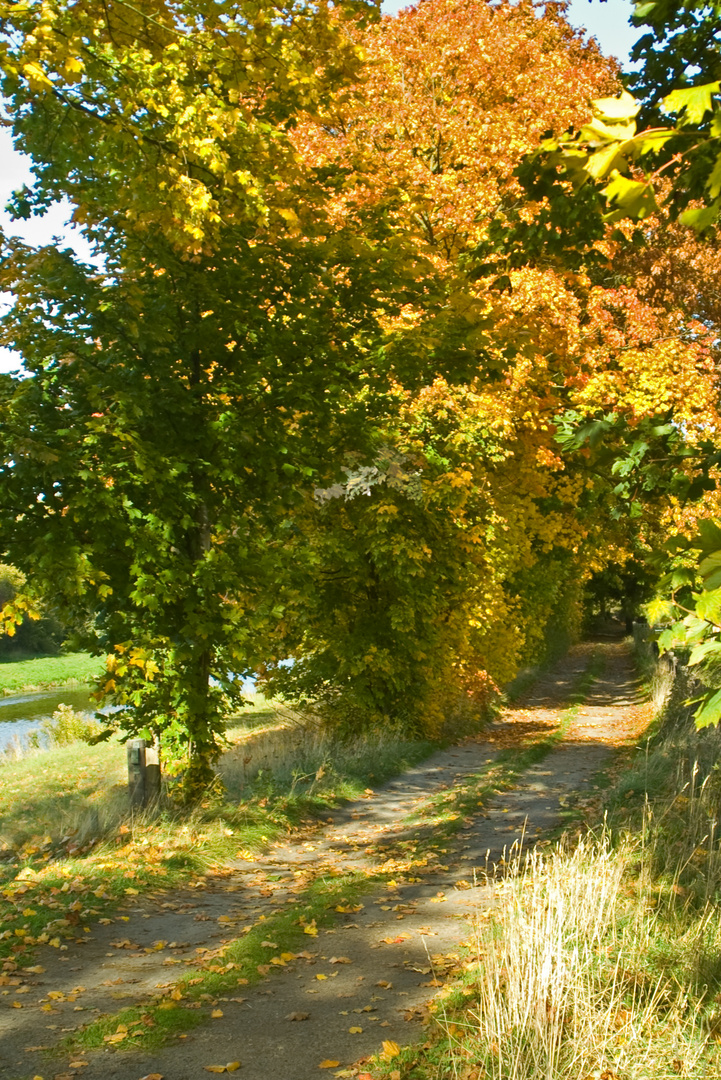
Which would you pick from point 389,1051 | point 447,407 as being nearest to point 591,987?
point 389,1051

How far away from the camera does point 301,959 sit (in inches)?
221

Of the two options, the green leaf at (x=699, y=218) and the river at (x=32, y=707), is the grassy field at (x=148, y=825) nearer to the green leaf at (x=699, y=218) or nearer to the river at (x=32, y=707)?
the green leaf at (x=699, y=218)

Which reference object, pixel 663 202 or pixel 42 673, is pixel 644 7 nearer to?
pixel 663 202

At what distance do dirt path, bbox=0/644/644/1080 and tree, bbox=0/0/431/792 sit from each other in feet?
5.85

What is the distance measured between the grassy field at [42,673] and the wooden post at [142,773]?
27.9 meters

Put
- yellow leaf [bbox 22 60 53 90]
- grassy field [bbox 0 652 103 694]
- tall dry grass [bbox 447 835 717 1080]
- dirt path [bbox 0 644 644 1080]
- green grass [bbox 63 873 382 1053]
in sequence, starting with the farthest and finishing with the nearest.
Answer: grassy field [bbox 0 652 103 694] < yellow leaf [bbox 22 60 53 90] < green grass [bbox 63 873 382 1053] < dirt path [bbox 0 644 644 1080] < tall dry grass [bbox 447 835 717 1080]

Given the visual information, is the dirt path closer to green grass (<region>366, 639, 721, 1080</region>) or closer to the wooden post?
green grass (<region>366, 639, 721, 1080</region>)

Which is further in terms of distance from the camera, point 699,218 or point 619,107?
point 699,218

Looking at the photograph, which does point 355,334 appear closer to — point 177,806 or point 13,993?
point 177,806

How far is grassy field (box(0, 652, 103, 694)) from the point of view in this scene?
38.0 m

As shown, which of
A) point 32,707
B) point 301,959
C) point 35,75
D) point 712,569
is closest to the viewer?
point 712,569

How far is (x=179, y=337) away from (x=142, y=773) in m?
3.87

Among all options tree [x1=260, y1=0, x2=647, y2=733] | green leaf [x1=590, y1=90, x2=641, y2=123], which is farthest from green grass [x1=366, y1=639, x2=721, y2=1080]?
tree [x1=260, y1=0, x2=647, y2=733]

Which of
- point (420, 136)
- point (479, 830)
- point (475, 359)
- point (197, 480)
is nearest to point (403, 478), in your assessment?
point (475, 359)
